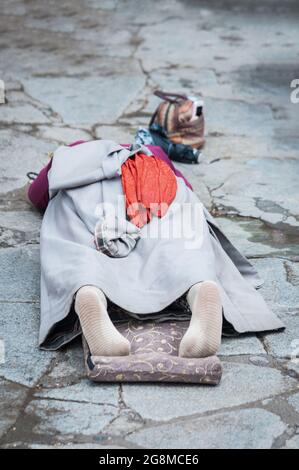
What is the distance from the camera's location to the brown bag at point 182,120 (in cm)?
526

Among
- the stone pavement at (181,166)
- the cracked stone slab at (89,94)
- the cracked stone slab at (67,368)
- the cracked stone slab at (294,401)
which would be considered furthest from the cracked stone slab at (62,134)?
the cracked stone slab at (294,401)

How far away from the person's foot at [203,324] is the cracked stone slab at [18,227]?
4.27 ft

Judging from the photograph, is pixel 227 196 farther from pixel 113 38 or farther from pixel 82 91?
pixel 113 38

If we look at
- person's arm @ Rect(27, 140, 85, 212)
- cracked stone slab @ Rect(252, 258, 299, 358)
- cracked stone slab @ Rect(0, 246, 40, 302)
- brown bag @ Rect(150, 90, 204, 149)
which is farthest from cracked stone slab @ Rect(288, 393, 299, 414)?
brown bag @ Rect(150, 90, 204, 149)

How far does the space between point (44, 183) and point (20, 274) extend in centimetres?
56

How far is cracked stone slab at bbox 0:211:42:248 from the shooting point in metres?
4.14

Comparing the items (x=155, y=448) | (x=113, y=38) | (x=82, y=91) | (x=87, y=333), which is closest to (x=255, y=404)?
(x=155, y=448)

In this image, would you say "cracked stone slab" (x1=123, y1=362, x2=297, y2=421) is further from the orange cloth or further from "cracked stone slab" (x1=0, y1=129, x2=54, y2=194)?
"cracked stone slab" (x1=0, y1=129, x2=54, y2=194)

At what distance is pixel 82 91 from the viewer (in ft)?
20.9

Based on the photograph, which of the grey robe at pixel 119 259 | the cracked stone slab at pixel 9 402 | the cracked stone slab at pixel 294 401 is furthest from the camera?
the grey robe at pixel 119 259

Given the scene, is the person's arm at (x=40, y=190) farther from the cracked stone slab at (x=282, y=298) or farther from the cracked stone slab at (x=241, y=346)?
the cracked stone slab at (x=241, y=346)

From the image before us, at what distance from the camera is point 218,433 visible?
2689mm

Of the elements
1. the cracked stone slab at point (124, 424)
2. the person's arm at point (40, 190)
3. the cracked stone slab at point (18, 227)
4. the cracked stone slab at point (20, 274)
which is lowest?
the cracked stone slab at point (18, 227)

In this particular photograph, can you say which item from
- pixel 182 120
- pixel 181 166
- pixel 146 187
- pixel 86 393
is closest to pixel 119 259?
pixel 146 187
